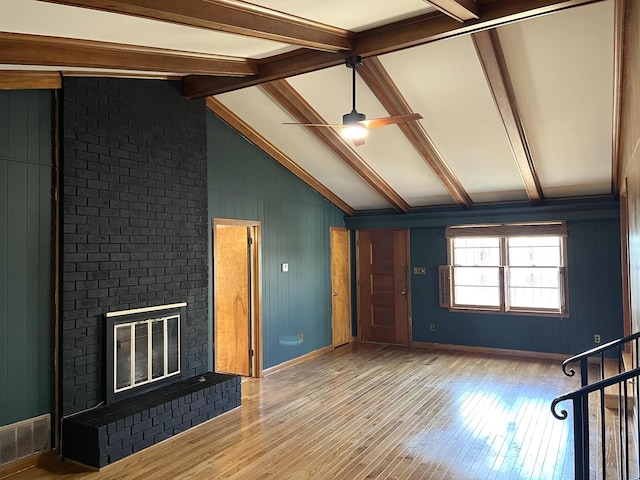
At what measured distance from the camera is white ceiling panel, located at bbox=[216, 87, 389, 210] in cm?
534

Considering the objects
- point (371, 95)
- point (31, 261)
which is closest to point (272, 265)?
point (371, 95)

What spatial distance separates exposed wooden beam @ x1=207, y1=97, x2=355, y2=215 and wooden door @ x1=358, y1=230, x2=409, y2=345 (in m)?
0.89

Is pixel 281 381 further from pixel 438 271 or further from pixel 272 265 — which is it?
pixel 438 271

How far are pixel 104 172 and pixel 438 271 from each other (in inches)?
212

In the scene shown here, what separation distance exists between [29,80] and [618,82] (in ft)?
15.7

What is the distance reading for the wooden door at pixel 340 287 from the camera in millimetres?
8039

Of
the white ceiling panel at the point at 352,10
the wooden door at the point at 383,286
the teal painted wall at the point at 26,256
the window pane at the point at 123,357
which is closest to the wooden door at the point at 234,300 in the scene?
the window pane at the point at 123,357

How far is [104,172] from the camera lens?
4191mm

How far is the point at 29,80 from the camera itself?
12.1ft

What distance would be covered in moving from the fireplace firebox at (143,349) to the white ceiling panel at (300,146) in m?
2.36

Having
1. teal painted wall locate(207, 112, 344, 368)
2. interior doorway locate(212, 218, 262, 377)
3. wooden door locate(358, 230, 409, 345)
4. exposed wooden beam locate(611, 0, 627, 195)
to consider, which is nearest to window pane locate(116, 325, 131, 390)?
teal painted wall locate(207, 112, 344, 368)

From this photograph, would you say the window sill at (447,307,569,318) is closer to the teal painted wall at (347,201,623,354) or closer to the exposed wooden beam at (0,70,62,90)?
the teal painted wall at (347,201,623,354)

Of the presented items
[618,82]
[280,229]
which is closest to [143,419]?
[280,229]

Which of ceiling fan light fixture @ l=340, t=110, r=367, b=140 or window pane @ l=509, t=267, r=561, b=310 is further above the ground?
ceiling fan light fixture @ l=340, t=110, r=367, b=140
